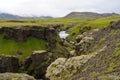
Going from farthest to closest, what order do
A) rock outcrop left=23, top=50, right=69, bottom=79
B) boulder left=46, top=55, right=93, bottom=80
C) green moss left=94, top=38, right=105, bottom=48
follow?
rock outcrop left=23, top=50, right=69, bottom=79 < green moss left=94, top=38, right=105, bottom=48 < boulder left=46, top=55, right=93, bottom=80

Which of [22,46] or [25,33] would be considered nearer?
[22,46]

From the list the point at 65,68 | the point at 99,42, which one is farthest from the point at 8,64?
the point at 65,68

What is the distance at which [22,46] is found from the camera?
170 m

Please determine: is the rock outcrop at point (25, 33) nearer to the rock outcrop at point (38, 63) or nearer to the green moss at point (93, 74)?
the rock outcrop at point (38, 63)

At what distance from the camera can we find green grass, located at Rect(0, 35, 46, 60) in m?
162

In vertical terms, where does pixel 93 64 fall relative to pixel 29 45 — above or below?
above

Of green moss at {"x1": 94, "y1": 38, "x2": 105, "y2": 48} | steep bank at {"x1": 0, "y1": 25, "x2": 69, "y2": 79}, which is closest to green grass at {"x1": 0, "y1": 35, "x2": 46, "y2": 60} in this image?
steep bank at {"x1": 0, "y1": 25, "x2": 69, "y2": 79}

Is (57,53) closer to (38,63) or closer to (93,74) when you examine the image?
(38,63)

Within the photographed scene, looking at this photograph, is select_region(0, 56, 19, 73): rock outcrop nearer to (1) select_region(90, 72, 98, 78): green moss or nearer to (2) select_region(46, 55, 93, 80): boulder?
(2) select_region(46, 55, 93, 80): boulder

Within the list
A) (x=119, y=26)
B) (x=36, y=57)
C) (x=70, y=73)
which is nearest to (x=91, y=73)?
(x=70, y=73)

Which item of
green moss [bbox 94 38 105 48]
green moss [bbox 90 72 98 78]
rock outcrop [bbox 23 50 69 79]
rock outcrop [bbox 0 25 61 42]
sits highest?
green moss [bbox 94 38 105 48]

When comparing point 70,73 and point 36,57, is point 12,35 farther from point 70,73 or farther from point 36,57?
point 70,73

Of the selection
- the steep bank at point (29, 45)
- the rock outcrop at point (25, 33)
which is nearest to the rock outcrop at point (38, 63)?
the steep bank at point (29, 45)

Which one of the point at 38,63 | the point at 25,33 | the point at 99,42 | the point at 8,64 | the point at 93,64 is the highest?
the point at 99,42
